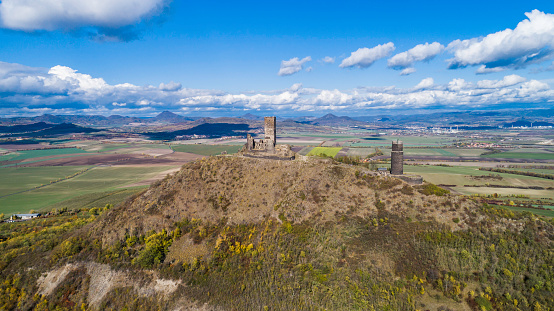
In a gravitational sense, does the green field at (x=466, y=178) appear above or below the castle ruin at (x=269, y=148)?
below

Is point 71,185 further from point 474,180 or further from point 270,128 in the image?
point 474,180

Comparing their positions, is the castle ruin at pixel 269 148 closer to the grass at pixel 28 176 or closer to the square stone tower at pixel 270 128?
the square stone tower at pixel 270 128

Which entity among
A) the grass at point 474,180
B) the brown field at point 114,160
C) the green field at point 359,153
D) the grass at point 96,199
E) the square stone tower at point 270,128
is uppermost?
the square stone tower at point 270,128

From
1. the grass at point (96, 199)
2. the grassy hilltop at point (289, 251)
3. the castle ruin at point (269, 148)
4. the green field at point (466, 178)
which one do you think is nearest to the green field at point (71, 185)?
the grass at point (96, 199)

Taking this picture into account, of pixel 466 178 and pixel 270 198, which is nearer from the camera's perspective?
pixel 270 198

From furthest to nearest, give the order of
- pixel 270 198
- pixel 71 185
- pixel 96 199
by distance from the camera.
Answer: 1. pixel 71 185
2. pixel 96 199
3. pixel 270 198

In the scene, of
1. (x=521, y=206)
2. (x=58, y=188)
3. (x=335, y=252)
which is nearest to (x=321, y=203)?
(x=335, y=252)

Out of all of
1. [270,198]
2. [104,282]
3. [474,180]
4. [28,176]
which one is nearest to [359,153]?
[474,180]

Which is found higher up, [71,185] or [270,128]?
[270,128]

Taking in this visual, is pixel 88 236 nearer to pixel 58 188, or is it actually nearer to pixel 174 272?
pixel 174 272
